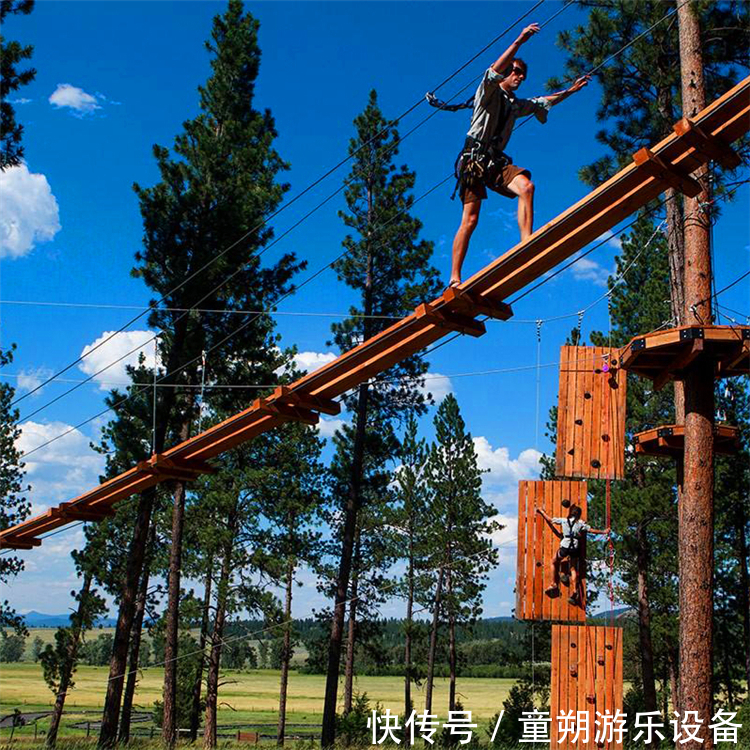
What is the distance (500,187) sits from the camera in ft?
25.6

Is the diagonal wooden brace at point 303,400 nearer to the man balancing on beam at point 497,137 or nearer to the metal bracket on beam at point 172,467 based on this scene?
the metal bracket on beam at point 172,467

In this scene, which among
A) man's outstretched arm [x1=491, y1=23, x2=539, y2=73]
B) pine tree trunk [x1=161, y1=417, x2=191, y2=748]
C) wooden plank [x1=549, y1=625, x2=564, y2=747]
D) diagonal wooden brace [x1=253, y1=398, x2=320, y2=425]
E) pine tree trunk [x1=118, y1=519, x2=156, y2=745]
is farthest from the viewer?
pine tree trunk [x1=118, y1=519, x2=156, y2=745]

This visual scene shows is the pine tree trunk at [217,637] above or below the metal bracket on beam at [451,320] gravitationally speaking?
below

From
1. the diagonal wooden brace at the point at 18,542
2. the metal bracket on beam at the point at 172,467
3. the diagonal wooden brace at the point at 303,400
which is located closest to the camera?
the diagonal wooden brace at the point at 303,400

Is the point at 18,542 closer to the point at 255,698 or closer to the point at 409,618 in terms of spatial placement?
the point at 409,618

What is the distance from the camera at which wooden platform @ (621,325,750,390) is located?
29.3ft

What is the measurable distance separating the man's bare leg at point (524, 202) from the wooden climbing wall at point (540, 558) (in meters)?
3.37

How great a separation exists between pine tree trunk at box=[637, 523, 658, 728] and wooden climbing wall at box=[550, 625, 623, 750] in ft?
51.7

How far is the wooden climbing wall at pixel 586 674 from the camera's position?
950cm

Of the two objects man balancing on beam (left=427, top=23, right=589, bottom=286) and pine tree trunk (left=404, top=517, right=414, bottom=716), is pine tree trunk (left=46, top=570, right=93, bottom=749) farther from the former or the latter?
man balancing on beam (left=427, top=23, right=589, bottom=286)

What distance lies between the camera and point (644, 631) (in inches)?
973

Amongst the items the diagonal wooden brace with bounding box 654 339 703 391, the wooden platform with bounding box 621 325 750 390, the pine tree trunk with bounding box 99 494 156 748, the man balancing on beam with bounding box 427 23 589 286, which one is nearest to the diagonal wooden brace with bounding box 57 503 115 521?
the pine tree trunk with bounding box 99 494 156 748

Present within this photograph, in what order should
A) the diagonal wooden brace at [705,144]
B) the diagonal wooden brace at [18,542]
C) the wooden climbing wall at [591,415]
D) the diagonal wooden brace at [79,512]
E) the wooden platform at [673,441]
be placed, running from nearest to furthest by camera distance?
the diagonal wooden brace at [705,144] → the wooden climbing wall at [591,415] → the wooden platform at [673,441] → the diagonal wooden brace at [79,512] → the diagonal wooden brace at [18,542]

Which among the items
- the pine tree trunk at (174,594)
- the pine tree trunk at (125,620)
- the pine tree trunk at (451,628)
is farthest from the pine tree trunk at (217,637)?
the pine tree trunk at (451,628)
